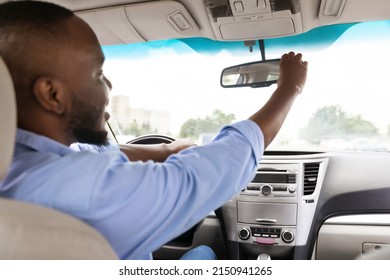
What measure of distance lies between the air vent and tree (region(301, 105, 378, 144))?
31 cm

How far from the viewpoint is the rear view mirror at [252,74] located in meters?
1.89

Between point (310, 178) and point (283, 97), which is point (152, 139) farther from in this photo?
point (283, 97)

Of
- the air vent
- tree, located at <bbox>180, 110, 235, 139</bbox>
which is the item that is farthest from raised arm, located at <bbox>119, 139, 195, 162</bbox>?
tree, located at <bbox>180, 110, 235, 139</bbox>

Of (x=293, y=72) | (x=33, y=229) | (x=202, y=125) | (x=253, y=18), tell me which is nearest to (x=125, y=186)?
(x=33, y=229)

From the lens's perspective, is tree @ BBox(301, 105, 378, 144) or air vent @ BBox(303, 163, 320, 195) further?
tree @ BBox(301, 105, 378, 144)

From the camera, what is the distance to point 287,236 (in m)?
2.22

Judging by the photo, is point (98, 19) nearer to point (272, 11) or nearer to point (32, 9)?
point (272, 11)

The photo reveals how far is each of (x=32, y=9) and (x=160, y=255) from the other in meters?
1.81

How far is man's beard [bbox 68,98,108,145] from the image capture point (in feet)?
3.09

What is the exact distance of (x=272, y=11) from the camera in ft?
5.42

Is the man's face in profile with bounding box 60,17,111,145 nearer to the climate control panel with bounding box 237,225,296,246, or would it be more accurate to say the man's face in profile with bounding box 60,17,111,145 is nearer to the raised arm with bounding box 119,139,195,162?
the raised arm with bounding box 119,139,195,162

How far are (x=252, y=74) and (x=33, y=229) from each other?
1.51 metres
